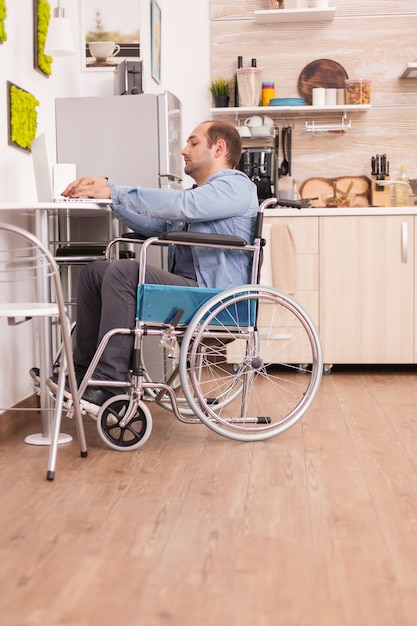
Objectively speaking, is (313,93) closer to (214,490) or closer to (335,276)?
(335,276)

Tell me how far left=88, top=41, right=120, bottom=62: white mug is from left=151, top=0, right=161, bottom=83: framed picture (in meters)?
0.33

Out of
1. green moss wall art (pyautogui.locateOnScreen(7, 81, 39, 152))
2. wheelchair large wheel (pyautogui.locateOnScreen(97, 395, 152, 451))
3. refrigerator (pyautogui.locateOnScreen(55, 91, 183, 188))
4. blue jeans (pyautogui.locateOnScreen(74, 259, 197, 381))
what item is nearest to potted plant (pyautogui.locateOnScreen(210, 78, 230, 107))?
refrigerator (pyautogui.locateOnScreen(55, 91, 183, 188))

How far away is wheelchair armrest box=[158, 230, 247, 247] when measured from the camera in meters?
2.71

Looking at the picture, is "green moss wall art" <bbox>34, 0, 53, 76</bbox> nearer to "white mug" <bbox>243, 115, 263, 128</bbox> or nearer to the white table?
the white table

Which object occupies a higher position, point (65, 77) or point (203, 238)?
point (65, 77)

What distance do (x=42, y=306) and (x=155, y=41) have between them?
258 centimetres

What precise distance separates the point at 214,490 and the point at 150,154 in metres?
1.93

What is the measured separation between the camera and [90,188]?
299cm

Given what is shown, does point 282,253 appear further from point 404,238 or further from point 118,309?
point 118,309

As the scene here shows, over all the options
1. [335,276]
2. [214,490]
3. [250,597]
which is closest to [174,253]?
[214,490]

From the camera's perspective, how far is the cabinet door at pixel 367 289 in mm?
4488

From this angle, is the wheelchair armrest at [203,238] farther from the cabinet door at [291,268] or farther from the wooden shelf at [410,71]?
the wooden shelf at [410,71]

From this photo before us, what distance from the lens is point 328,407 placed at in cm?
362

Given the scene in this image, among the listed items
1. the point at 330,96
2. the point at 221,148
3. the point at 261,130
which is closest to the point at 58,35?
the point at 221,148
